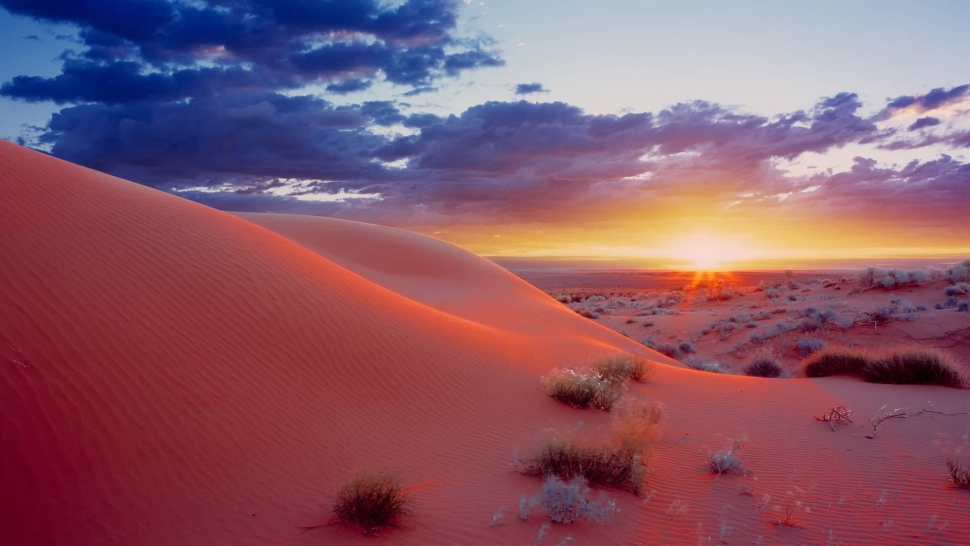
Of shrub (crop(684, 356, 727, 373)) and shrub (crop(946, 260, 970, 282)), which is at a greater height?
shrub (crop(946, 260, 970, 282))

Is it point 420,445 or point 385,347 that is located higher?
point 385,347

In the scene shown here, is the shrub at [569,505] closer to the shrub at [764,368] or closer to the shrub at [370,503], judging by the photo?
the shrub at [370,503]

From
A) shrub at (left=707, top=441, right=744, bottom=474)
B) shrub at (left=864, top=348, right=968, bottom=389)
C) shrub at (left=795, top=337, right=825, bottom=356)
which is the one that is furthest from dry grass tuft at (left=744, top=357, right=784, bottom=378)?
shrub at (left=707, top=441, right=744, bottom=474)

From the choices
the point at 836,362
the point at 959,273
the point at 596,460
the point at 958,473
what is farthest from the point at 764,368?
the point at 959,273

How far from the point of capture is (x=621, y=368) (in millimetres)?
10789

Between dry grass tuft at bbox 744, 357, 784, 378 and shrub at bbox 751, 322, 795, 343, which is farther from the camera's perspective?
shrub at bbox 751, 322, 795, 343

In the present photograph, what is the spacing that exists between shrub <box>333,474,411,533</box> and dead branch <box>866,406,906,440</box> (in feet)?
22.6

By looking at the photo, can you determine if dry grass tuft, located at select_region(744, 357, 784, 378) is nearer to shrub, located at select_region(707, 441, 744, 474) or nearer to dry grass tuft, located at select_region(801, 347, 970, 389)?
dry grass tuft, located at select_region(801, 347, 970, 389)

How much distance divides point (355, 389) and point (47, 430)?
3537 mm

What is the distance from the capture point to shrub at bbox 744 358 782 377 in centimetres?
1505

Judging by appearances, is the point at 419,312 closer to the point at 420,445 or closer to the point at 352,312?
the point at 352,312

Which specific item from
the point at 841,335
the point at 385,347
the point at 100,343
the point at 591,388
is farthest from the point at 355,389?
the point at 841,335

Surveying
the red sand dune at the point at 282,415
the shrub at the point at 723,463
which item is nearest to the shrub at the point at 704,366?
the red sand dune at the point at 282,415

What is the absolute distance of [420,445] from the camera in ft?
21.7
